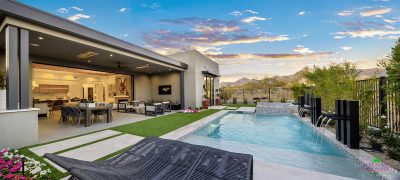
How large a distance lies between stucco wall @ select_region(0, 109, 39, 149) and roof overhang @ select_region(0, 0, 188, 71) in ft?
7.30

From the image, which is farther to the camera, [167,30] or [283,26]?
[167,30]

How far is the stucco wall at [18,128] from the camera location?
3.82m

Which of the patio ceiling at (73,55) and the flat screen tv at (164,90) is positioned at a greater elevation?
the patio ceiling at (73,55)

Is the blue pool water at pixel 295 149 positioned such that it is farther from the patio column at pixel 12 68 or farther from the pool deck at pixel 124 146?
the patio column at pixel 12 68

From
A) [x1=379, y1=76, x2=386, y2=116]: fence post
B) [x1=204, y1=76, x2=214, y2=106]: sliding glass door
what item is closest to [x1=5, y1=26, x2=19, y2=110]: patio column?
[x1=379, y1=76, x2=386, y2=116]: fence post

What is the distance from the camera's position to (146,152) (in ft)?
7.60

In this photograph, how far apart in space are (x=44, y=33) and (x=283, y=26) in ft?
38.3

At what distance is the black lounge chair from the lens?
1.70 meters

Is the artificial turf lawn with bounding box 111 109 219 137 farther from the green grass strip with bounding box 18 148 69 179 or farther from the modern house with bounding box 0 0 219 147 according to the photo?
the modern house with bounding box 0 0 219 147

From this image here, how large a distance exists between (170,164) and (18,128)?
4.64 metres

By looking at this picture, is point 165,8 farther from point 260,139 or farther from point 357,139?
point 357,139

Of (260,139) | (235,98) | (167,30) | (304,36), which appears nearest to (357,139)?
(260,139)

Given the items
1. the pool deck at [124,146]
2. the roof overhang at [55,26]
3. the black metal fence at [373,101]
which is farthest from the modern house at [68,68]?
the black metal fence at [373,101]

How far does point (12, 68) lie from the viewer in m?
3.93
